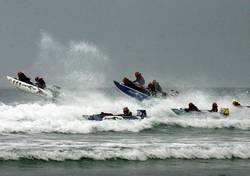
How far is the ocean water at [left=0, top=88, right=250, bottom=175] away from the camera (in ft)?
63.0

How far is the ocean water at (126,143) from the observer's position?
1921 cm

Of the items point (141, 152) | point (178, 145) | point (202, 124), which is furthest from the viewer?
point (202, 124)

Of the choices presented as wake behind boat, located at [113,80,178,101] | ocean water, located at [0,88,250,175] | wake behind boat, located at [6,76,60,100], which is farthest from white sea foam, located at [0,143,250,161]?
wake behind boat, located at [6,76,60,100]

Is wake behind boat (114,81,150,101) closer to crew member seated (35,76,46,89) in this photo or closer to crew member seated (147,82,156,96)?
crew member seated (147,82,156,96)

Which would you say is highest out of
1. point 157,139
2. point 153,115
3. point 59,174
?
point 153,115

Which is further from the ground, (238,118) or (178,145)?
(238,118)

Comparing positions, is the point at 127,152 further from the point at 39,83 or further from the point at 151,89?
the point at 39,83

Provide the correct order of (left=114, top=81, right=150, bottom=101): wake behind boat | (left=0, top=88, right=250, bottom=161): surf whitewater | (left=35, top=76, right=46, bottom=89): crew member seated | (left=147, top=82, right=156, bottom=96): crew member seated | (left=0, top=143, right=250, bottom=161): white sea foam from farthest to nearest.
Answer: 1. (left=35, top=76, right=46, bottom=89): crew member seated
2. (left=114, top=81, right=150, bottom=101): wake behind boat
3. (left=147, top=82, right=156, bottom=96): crew member seated
4. (left=0, top=88, right=250, bottom=161): surf whitewater
5. (left=0, top=143, right=250, bottom=161): white sea foam

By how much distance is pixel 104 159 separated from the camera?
807 inches

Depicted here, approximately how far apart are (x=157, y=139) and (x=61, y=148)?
5.92 m

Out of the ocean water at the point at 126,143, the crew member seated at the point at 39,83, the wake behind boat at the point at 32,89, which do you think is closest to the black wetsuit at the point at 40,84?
the crew member seated at the point at 39,83

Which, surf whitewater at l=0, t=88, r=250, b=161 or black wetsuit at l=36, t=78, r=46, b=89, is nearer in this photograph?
surf whitewater at l=0, t=88, r=250, b=161

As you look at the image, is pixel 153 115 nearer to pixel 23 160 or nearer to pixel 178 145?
pixel 178 145

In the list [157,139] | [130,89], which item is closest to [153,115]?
[130,89]
